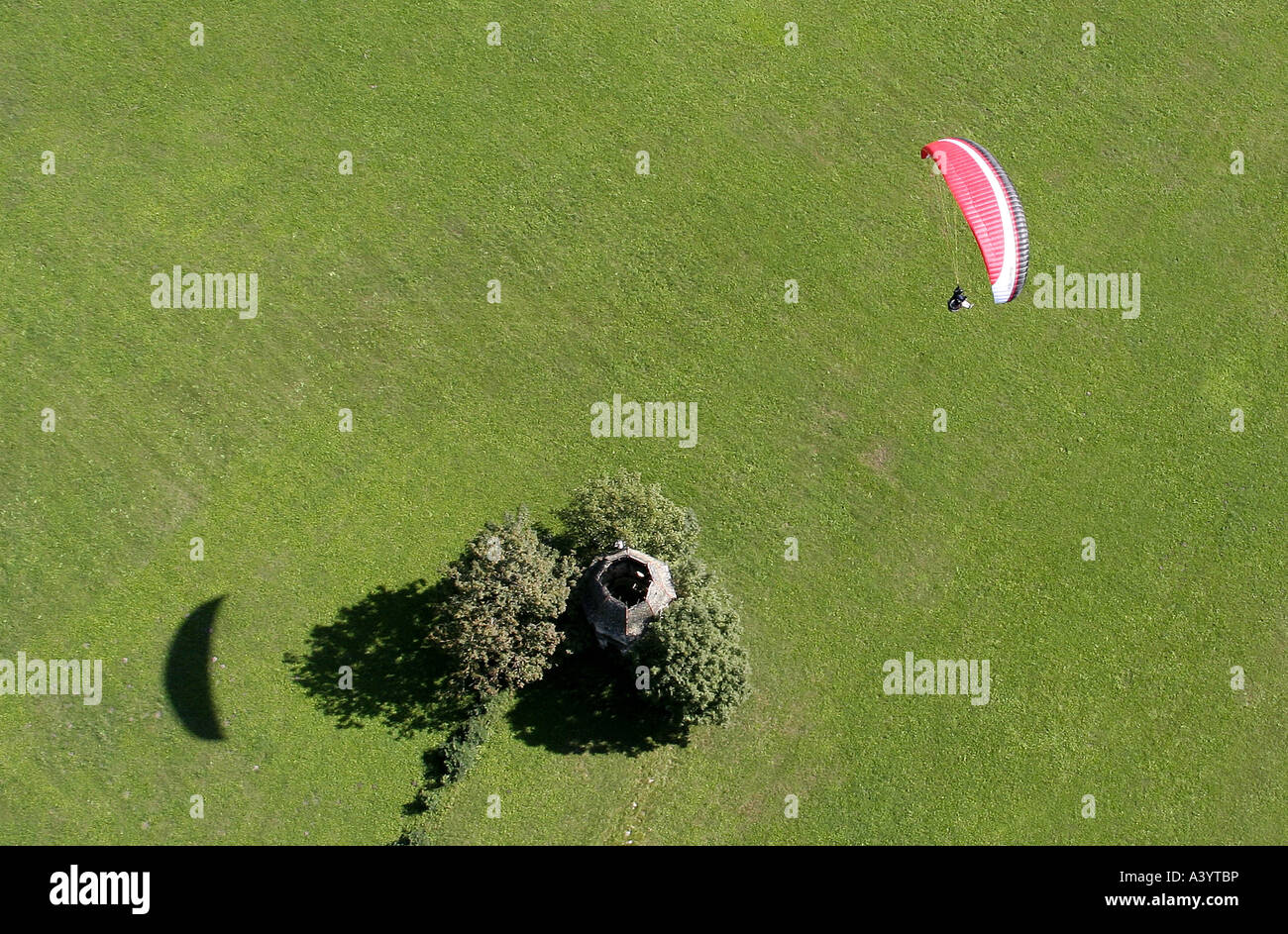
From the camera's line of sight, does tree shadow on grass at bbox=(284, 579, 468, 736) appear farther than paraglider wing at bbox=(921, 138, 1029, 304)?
Yes

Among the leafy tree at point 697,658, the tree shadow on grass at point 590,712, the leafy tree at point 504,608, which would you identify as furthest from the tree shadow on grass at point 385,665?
the leafy tree at point 697,658

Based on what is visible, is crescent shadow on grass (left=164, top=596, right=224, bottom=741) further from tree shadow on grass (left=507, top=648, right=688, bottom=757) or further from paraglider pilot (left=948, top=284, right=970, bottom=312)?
paraglider pilot (left=948, top=284, right=970, bottom=312)

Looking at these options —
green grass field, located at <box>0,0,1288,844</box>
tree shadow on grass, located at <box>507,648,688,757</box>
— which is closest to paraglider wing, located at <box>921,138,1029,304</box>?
green grass field, located at <box>0,0,1288,844</box>

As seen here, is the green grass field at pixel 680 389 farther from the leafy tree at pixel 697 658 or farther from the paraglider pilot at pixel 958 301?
the leafy tree at pixel 697 658

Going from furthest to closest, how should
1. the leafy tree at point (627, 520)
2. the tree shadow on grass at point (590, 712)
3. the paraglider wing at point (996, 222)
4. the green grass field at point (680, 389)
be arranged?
1. the green grass field at point (680, 389)
2. the tree shadow on grass at point (590, 712)
3. the leafy tree at point (627, 520)
4. the paraglider wing at point (996, 222)

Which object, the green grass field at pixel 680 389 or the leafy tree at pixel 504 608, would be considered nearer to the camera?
the leafy tree at pixel 504 608

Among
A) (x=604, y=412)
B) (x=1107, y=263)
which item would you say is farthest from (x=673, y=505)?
(x=1107, y=263)
